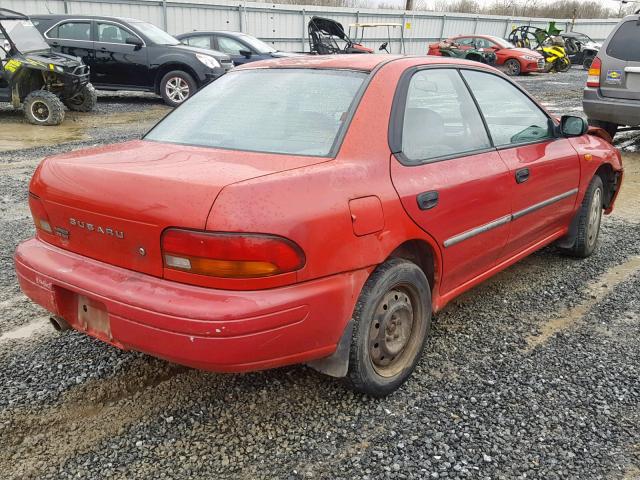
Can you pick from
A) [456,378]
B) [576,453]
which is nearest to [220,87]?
[456,378]

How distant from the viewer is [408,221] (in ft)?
8.34

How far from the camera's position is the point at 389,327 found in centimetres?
264

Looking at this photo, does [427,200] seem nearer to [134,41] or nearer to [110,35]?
[134,41]

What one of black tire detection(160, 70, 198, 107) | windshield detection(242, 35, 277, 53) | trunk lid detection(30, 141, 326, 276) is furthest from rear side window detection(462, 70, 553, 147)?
windshield detection(242, 35, 277, 53)

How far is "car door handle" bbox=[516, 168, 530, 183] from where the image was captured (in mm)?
3299

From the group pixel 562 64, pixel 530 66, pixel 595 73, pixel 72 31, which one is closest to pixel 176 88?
pixel 72 31

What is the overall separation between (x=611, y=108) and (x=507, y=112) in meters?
5.15

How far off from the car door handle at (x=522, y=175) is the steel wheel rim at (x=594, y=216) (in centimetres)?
125

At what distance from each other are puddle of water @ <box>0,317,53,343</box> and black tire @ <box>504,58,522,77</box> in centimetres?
2158

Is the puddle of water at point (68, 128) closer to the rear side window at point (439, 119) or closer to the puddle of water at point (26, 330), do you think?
the puddle of water at point (26, 330)

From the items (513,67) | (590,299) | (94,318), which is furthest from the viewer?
(513,67)

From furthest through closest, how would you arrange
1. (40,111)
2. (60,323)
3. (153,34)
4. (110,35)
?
(153,34) < (110,35) < (40,111) < (60,323)

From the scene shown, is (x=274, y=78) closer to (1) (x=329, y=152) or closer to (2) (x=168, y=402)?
(1) (x=329, y=152)

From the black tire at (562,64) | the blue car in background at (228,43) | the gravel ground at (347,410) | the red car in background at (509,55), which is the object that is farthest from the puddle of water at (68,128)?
the black tire at (562,64)
